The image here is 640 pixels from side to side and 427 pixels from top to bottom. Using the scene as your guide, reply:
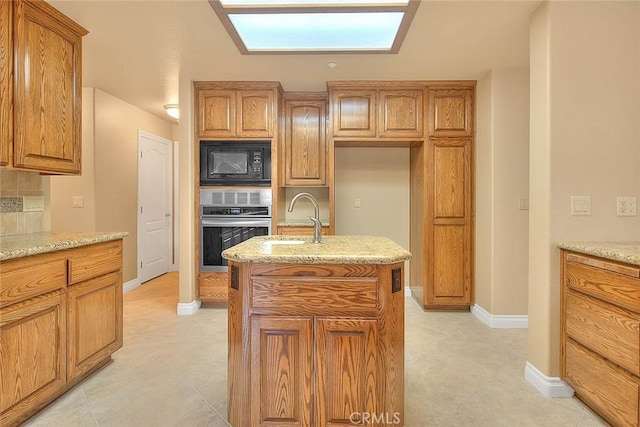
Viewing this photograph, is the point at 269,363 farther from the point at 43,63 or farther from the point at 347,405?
the point at 43,63

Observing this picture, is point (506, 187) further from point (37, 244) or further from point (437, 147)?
point (37, 244)

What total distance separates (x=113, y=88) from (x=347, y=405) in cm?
399

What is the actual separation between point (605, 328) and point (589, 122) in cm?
118

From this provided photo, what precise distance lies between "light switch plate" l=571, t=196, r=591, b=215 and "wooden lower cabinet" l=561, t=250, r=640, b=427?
10.3 inches

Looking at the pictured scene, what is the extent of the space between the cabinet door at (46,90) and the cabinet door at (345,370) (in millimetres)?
1997

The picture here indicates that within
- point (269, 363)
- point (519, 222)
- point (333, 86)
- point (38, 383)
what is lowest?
point (38, 383)

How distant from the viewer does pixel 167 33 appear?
2.55 metres

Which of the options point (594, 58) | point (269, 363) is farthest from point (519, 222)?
point (269, 363)

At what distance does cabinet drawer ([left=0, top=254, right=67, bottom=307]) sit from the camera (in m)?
1.61

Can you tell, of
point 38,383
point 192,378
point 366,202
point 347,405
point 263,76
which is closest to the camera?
point 347,405

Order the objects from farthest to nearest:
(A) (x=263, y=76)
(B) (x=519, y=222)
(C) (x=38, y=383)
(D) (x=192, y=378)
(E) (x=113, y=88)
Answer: (E) (x=113, y=88) → (A) (x=263, y=76) → (B) (x=519, y=222) → (D) (x=192, y=378) → (C) (x=38, y=383)

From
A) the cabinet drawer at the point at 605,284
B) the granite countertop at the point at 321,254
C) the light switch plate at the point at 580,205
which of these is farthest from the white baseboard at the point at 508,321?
the granite countertop at the point at 321,254

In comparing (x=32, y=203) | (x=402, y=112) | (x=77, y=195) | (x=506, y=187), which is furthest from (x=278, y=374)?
(x=77, y=195)

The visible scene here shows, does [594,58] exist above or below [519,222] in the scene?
above
